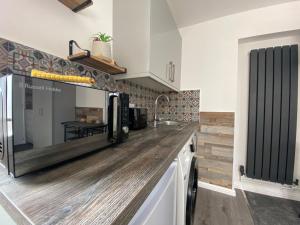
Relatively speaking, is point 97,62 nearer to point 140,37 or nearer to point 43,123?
point 140,37

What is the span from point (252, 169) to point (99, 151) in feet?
6.23

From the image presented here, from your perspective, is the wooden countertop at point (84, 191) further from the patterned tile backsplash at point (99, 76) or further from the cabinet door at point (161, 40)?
the cabinet door at point (161, 40)

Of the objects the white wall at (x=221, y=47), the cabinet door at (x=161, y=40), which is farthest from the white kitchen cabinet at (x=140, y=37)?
the white wall at (x=221, y=47)

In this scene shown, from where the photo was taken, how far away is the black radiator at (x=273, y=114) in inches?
60.3

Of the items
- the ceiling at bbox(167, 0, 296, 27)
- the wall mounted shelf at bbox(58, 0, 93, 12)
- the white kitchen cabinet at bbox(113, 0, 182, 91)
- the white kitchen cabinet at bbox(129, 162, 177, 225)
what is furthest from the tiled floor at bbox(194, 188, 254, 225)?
the ceiling at bbox(167, 0, 296, 27)

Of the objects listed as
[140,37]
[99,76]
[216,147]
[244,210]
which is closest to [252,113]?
[216,147]

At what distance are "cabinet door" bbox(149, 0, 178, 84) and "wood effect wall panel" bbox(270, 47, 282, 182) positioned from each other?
121 cm

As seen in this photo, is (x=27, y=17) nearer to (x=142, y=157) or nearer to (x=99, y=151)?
(x=99, y=151)

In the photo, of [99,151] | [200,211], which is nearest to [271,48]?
[200,211]

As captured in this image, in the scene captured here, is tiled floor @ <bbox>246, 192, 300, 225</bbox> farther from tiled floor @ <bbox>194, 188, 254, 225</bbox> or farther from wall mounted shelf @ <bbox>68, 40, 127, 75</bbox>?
wall mounted shelf @ <bbox>68, 40, 127, 75</bbox>

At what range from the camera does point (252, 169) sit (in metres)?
1.69

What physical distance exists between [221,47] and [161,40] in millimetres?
963

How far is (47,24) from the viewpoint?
29.9 inches

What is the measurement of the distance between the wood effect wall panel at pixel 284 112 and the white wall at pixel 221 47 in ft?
1.06
